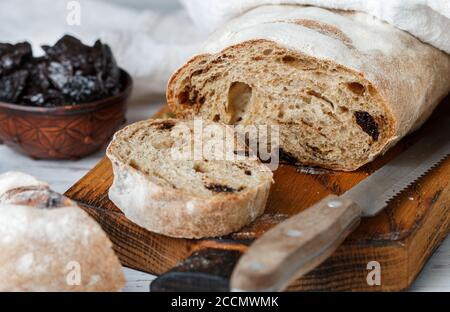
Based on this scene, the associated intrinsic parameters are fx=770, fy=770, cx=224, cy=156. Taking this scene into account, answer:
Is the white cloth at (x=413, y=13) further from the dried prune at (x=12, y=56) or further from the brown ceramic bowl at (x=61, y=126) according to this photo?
the dried prune at (x=12, y=56)

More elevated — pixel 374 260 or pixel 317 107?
pixel 317 107

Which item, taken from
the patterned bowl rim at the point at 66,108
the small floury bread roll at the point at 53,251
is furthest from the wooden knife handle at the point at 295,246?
the patterned bowl rim at the point at 66,108

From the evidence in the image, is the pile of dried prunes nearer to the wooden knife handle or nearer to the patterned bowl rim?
the patterned bowl rim

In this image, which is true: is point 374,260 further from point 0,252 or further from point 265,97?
point 0,252

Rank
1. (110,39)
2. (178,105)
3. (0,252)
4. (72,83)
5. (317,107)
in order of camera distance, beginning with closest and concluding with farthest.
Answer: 1. (0,252)
2. (317,107)
3. (178,105)
4. (72,83)
5. (110,39)

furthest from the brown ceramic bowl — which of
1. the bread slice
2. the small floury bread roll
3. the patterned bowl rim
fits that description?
the small floury bread roll

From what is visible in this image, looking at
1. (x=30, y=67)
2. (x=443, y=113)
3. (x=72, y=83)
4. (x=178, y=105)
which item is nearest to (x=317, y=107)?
(x=178, y=105)

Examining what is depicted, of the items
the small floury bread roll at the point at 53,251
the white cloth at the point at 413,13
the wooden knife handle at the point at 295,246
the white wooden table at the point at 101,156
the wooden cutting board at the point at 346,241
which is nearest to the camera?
the wooden knife handle at the point at 295,246
